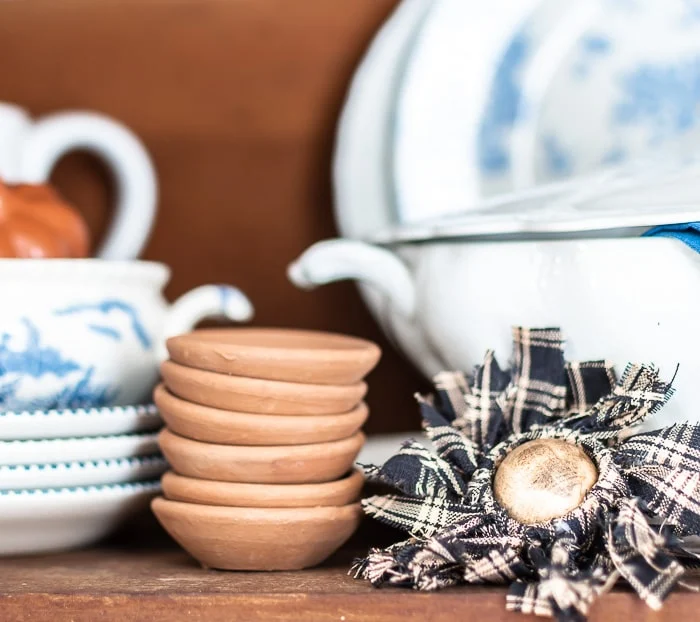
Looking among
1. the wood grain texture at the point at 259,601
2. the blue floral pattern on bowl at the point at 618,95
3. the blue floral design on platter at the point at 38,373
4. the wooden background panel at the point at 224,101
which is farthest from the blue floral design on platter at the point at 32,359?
the blue floral pattern on bowl at the point at 618,95

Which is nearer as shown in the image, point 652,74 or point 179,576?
point 179,576

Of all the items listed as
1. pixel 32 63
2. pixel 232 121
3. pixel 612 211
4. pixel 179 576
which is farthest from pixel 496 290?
pixel 32 63

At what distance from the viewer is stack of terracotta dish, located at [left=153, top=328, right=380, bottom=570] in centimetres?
38

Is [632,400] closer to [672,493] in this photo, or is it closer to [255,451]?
[672,493]

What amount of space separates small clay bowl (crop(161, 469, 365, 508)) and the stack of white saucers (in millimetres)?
51

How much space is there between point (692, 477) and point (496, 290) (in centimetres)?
12

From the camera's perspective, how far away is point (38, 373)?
17.0 inches

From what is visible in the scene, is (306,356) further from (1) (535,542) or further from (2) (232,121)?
(2) (232,121)

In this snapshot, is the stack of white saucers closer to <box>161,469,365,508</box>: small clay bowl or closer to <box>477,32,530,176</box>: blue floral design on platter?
<box>161,469,365,508</box>: small clay bowl

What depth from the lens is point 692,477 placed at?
348mm

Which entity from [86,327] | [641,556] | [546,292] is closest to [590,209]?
[546,292]

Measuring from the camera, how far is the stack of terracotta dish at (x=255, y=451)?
38 cm

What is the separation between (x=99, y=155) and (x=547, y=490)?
385 millimetres

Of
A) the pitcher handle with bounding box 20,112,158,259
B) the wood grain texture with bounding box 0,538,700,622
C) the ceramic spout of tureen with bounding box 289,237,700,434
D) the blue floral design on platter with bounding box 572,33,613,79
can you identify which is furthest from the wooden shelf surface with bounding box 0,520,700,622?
the blue floral design on platter with bounding box 572,33,613,79
